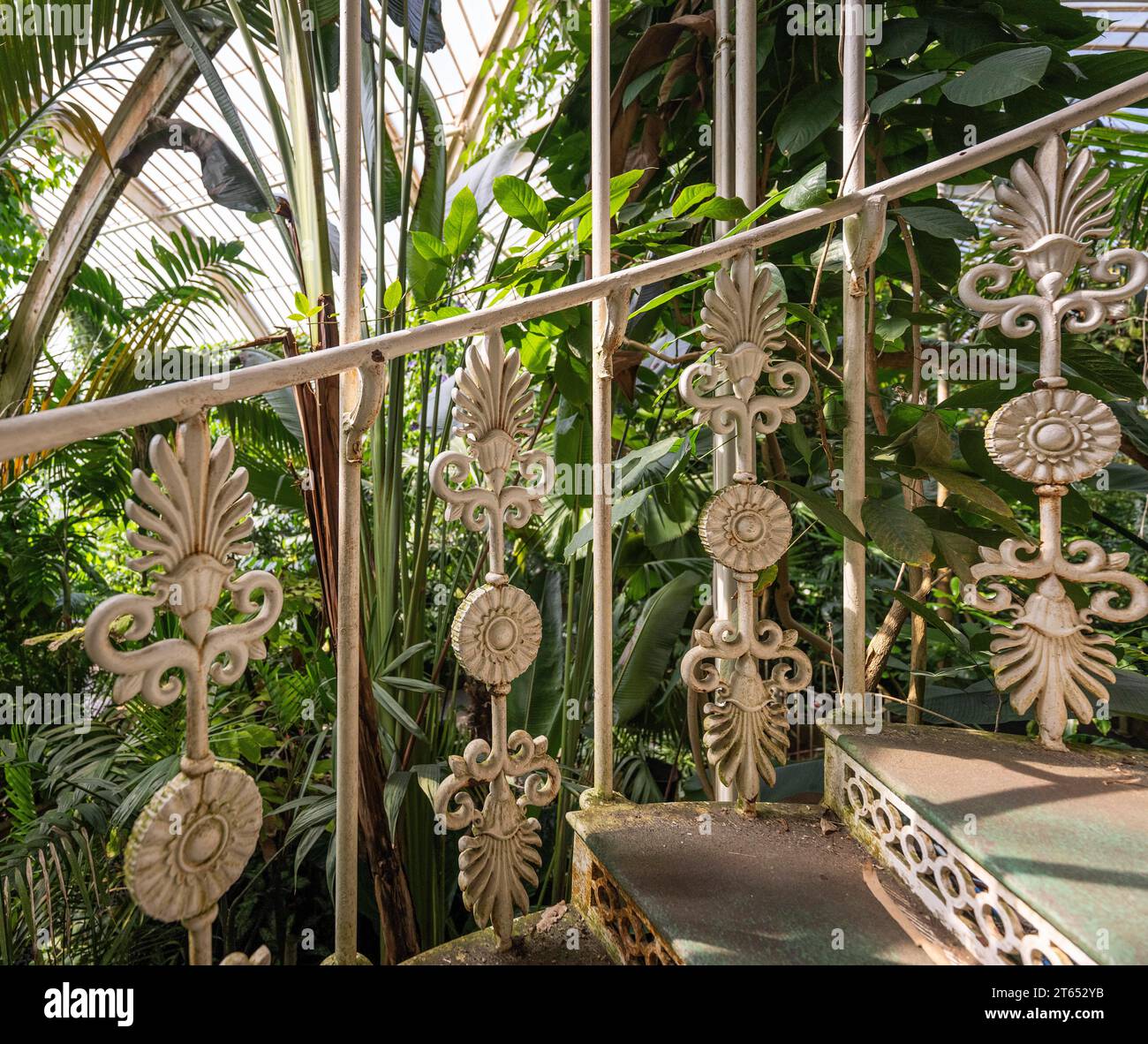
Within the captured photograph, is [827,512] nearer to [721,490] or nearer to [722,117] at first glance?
[721,490]

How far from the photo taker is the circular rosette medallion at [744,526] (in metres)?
1.10

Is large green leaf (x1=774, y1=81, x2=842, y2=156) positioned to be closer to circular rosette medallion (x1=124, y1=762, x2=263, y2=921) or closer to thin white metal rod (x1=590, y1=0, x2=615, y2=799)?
thin white metal rod (x1=590, y1=0, x2=615, y2=799)

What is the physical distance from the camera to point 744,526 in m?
1.11

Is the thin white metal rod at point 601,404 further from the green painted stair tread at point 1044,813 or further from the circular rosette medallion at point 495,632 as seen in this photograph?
the green painted stair tread at point 1044,813

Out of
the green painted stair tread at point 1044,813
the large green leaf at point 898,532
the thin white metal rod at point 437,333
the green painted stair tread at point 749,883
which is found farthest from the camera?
the large green leaf at point 898,532

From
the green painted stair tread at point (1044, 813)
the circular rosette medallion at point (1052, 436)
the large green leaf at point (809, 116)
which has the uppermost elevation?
the large green leaf at point (809, 116)

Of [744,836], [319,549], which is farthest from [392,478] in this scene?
[744,836]

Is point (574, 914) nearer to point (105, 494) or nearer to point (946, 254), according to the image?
point (946, 254)

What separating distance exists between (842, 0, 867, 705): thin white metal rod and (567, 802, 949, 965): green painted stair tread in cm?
24

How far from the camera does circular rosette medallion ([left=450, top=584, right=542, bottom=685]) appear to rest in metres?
0.93

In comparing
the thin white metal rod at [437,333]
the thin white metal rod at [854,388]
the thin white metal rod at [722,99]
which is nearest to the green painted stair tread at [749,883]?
the thin white metal rod at [854,388]

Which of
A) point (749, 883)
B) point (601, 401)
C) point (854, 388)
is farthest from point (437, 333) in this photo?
point (749, 883)

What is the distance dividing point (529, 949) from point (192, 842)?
0.50m

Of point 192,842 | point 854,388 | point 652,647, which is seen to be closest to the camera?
point 192,842
